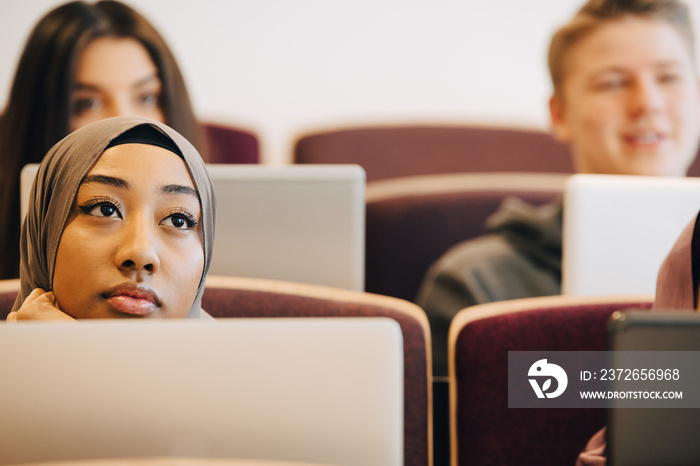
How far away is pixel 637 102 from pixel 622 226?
46cm

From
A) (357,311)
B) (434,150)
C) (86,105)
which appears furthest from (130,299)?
(434,150)

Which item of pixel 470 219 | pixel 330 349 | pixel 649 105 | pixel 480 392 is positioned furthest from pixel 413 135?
pixel 330 349

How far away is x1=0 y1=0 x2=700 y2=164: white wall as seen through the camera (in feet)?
7.54

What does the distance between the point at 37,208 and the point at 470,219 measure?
0.98 meters

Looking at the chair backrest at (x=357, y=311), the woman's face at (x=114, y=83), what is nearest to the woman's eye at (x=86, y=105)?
the woman's face at (x=114, y=83)

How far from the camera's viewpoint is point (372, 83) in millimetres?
2348

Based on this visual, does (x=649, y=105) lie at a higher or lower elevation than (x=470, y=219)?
higher

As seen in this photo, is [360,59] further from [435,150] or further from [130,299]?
[130,299]

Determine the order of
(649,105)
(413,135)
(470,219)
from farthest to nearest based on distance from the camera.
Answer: (413,135) < (470,219) < (649,105)

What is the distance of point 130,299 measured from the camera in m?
0.62

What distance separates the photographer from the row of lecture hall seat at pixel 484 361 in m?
0.79

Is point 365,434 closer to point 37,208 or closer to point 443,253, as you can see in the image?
point 37,208

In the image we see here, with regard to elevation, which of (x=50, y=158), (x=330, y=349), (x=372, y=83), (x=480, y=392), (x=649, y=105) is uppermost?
(x=372, y=83)

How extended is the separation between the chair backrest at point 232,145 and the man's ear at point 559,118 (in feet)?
2.83
